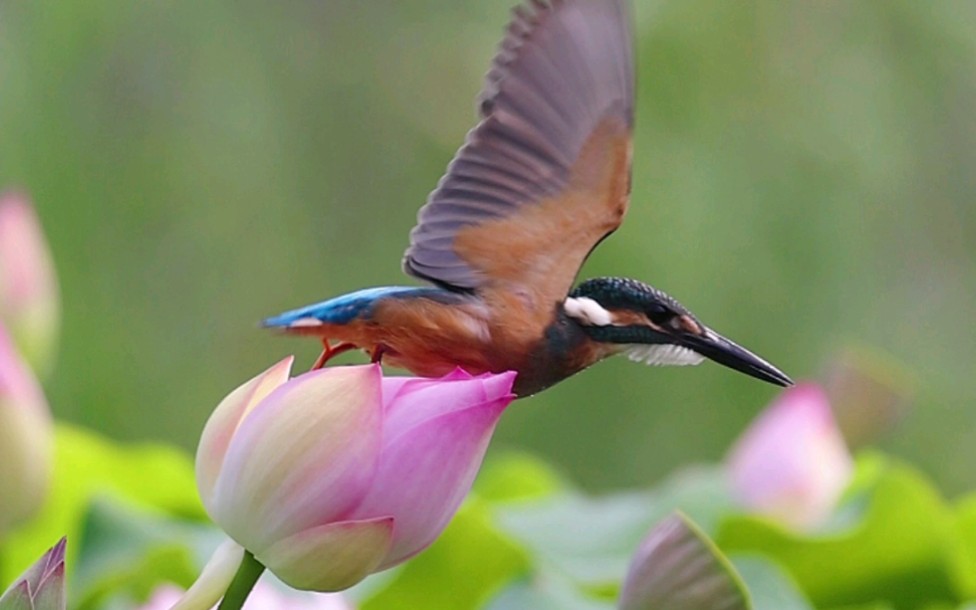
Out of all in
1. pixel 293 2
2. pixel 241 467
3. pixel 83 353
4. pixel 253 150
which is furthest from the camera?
pixel 293 2

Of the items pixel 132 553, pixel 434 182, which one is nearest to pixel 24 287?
pixel 132 553

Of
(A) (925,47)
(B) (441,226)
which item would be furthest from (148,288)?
(B) (441,226)

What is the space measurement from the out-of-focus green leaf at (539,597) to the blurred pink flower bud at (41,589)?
0.20 m

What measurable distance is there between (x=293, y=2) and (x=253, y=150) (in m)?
0.24

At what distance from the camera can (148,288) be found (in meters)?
1.85

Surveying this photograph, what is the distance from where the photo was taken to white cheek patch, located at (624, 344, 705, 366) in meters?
0.40

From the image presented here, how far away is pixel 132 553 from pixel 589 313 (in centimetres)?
31

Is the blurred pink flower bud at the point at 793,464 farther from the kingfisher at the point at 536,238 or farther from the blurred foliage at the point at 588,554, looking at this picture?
the kingfisher at the point at 536,238

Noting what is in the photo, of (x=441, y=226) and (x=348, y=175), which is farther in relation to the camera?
(x=348, y=175)

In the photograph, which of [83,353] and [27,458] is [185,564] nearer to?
[27,458]

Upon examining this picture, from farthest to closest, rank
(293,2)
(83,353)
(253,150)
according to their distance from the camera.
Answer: (293,2) < (253,150) < (83,353)

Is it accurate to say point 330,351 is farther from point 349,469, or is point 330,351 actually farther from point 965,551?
point 965,551

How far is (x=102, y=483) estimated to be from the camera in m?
0.75

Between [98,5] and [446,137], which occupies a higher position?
[98,5]
